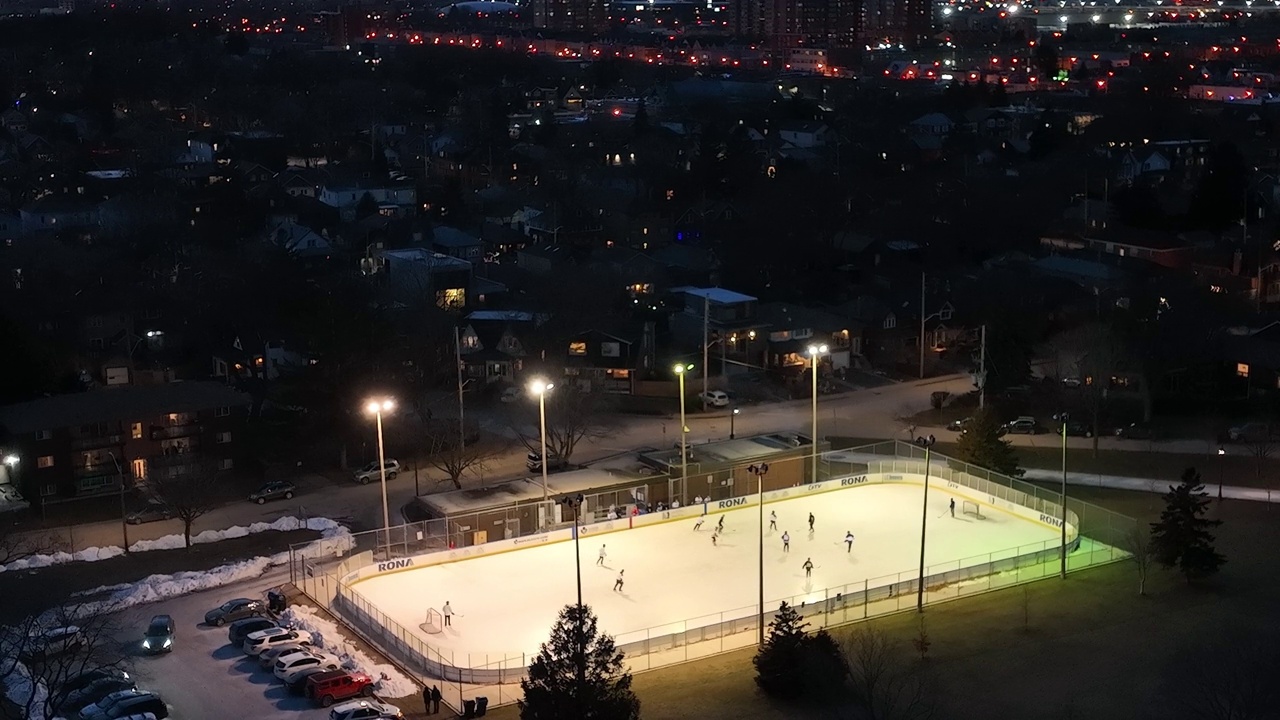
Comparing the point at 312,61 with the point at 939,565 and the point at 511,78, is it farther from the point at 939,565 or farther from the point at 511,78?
the point at 939,565

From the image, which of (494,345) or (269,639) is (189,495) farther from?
(494,345)

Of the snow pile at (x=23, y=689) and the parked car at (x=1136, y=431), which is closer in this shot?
the snow pile at (x=23, y=689)

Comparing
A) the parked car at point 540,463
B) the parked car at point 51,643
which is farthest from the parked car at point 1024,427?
the parked car at point 51,643

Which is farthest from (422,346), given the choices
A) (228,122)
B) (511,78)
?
(511,78)

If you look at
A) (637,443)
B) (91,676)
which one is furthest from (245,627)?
(637,443)

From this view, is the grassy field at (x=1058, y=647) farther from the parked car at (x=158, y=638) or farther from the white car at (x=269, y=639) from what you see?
the parked car at (x=158, y=638)

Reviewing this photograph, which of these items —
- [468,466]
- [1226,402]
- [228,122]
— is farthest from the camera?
[228,122]
